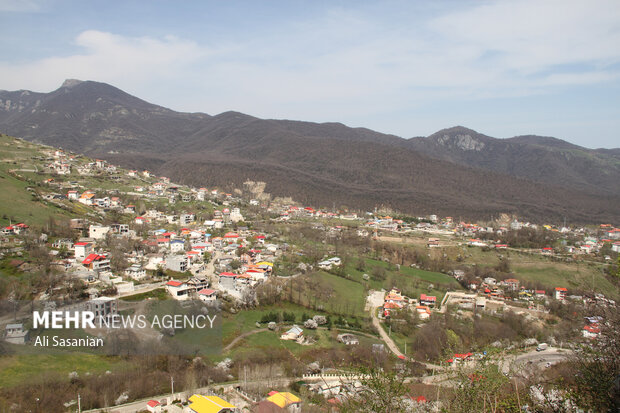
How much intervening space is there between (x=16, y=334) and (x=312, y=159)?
97.1m

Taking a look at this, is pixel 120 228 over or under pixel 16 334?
over

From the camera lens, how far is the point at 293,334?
21.3 metres

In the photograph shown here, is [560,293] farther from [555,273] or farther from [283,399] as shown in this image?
[283,399]

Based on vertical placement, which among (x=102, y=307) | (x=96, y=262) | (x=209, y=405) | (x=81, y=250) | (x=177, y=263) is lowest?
(x=209, y=405)

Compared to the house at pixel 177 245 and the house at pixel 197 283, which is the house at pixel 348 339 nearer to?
the house at pixel 197 283

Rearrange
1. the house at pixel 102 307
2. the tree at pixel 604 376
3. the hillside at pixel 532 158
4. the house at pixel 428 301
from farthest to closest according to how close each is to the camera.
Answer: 1. the hillside at pixel 532 158
2. the house at pixel 428 301
3. the house at pixel 102 307
4. the tree at pixel 604 376

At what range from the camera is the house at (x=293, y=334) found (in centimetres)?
2106

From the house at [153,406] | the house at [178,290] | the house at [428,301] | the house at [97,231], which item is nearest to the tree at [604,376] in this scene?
the house at [153,406]

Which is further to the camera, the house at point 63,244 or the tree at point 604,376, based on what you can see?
the house at point 63,244

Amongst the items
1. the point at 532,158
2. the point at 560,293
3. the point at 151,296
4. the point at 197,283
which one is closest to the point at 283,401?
the point at 151,296

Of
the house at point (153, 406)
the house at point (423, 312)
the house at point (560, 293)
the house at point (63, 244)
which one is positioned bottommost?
the house at point (423, 312)

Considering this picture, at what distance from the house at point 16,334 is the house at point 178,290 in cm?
789

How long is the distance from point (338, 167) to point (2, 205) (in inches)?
3046

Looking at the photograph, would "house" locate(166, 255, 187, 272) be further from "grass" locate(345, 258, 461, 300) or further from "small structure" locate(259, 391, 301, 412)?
"small structure" locate(259, 391, 301, 412)
